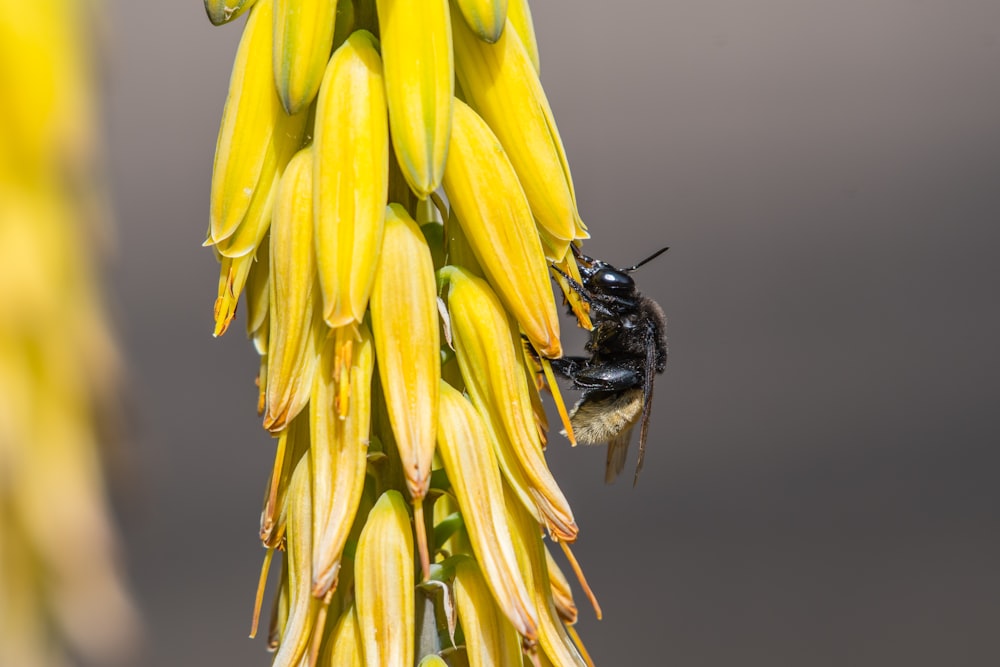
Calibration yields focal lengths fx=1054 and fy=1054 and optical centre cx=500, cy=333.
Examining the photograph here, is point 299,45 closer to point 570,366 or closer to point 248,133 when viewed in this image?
point 248,133

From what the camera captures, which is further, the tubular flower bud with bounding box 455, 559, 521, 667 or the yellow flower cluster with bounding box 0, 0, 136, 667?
the tubular flower bud with bounding box 455, 559, 521, 667

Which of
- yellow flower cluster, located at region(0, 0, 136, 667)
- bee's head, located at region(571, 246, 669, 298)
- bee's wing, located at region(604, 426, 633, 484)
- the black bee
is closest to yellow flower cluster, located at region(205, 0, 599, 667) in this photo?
yellow flower cluster, located at region(0, 0, 136, 667)

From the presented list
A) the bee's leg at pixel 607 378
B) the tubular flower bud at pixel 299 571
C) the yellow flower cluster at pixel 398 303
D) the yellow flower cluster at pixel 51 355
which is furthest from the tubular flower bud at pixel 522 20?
the bee's leg at pixel 607 378

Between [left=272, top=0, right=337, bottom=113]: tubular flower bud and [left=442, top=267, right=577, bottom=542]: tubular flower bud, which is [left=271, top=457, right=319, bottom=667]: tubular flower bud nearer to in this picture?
[left=442, top=267, right=577, bottom=542]: tubular flower bud

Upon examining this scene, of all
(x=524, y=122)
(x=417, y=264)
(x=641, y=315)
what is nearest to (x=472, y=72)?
(x=524, y=122)

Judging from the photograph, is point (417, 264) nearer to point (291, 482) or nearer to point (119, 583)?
point (291, 482)

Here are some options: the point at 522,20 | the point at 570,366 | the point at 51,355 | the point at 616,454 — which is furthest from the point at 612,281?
the point at 51,355
